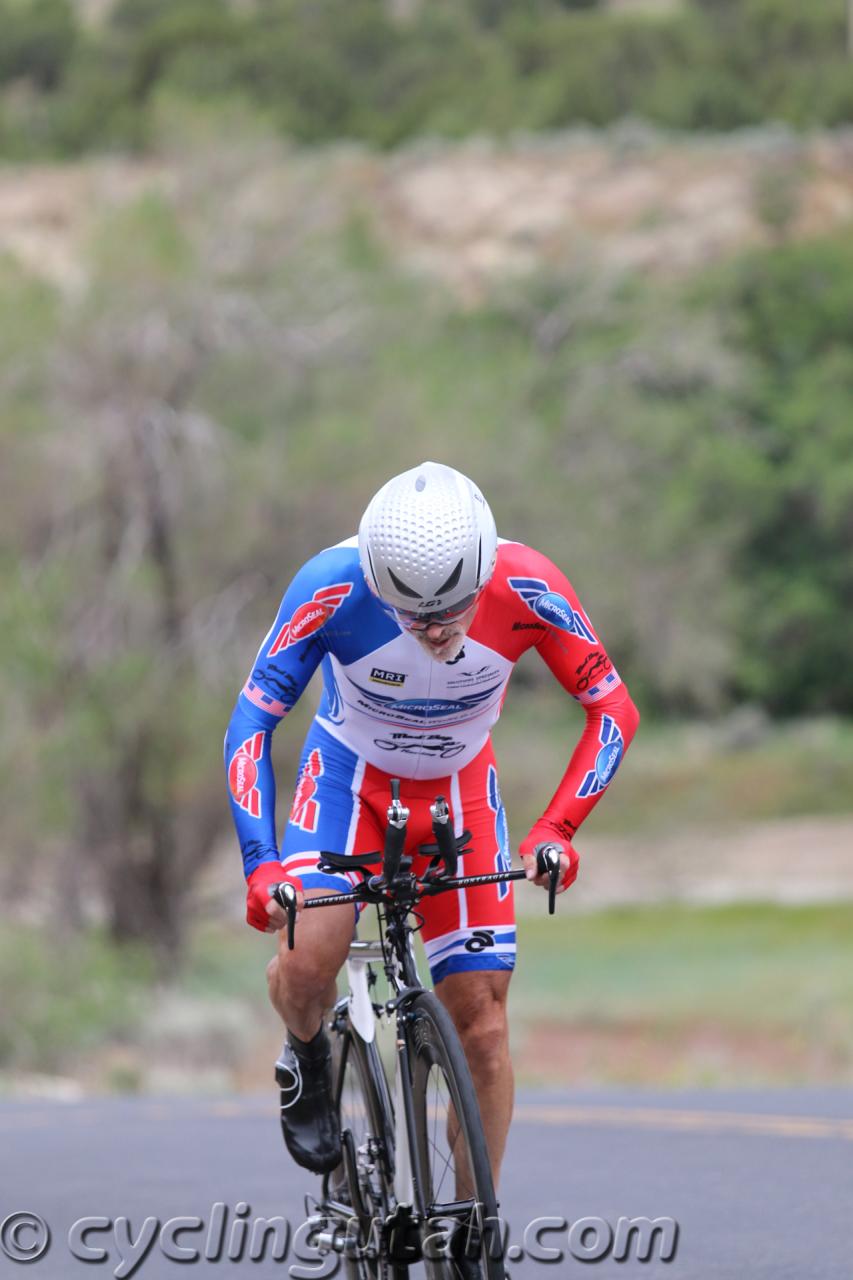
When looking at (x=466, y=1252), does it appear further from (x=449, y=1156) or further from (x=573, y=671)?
(x=573, y=671)

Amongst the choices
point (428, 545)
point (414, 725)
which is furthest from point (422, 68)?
point (428, 545)

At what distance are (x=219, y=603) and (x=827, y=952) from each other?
1528cm

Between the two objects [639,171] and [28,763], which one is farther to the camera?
[639,171]

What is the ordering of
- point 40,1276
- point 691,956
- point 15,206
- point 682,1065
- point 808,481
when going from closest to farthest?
point 40,1276, point 682,1065, point 691,956, point 808,481, point 15,206

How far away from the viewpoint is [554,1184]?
804 centimetres

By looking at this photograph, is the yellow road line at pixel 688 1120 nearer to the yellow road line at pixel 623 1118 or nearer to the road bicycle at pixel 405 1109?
the yellow road line at pixel 623 1118

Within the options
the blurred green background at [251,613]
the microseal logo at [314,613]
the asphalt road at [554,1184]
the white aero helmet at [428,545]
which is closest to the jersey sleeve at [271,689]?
the microseal logo at [314,613]

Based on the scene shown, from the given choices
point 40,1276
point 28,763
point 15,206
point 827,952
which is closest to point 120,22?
point 15,206

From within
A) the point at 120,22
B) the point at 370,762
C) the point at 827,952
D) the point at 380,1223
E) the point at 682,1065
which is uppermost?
the point at 120,22

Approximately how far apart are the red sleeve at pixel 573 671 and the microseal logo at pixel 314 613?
0.41m

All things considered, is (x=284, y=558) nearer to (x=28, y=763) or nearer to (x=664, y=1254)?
(x=28, y=763)

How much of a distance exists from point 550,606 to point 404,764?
22.4 inches

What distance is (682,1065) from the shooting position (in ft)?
71.8

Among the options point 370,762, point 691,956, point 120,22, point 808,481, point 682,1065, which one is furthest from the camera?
point 120,22
